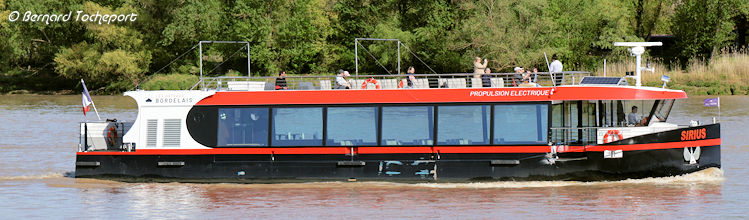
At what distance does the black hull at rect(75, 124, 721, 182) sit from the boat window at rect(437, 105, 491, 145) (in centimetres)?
30

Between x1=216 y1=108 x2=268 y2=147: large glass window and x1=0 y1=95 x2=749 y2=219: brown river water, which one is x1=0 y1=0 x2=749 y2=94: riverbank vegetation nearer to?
x1=0 y1=95 x2=749 y2=219: brown river water

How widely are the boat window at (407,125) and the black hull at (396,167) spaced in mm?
327

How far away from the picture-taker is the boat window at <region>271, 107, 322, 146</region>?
22344 millimetres

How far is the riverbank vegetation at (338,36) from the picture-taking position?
61844mm

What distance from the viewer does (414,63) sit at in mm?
70062

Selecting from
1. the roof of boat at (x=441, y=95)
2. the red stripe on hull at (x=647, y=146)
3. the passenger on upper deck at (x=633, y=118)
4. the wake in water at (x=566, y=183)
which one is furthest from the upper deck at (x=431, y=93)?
the wake in water at (x=566, y=183)

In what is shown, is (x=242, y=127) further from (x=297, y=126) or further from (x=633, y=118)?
(x=633, y=118)

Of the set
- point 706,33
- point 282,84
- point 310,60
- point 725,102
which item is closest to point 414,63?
point 310,60

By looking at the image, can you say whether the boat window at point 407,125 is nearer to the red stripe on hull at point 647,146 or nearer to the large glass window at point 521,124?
the large glass window at point 521,124

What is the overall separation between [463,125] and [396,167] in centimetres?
160

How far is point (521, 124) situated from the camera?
2162 centimetres

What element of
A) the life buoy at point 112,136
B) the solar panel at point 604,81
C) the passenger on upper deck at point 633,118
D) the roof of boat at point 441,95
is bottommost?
the life buoy at point 112,136

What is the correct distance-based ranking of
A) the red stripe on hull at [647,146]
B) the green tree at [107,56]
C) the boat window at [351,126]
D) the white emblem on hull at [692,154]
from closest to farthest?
the red stripe on hull at [647,146]
the white emblem on hull at [692,154]
the boat window at [351,126]
the green tree at [107,56]

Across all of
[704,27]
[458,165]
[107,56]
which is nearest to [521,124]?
[458,165]
